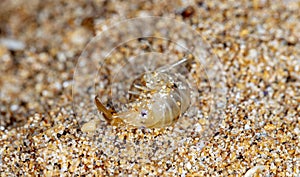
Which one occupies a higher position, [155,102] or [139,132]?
[155,102]

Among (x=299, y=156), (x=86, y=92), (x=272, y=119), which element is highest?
(x=86, y=92)

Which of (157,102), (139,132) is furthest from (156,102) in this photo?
(139,132)

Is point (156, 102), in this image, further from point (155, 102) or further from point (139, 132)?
point (139, 132)

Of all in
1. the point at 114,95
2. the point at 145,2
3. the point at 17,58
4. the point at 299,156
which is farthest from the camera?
the point at 145,2

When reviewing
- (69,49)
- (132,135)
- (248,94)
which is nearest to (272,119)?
(248,94)

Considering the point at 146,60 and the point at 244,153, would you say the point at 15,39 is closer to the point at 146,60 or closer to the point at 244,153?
the point at 146,60

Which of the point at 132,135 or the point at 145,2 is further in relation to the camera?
the point at 145,2

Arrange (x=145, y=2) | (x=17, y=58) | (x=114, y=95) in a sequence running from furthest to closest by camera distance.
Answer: (x=145, y=2) < (x=17, y=58) < (x=114, y=95)

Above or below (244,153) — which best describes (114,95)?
above
